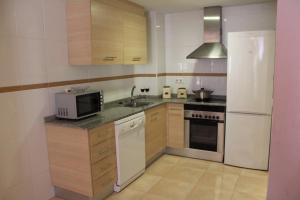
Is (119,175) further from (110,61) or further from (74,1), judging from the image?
(74,1)

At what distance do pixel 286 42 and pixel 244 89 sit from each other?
6.17 feet

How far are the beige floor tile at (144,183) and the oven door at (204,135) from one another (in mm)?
850

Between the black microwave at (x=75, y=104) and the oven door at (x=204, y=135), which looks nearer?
the black microwave at (x=75, y=104)

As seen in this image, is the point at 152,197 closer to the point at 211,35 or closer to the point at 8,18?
the point at 8,18

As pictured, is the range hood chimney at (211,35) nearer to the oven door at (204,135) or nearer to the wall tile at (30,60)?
the oven door at (204,135)

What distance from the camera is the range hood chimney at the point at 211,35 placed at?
11.7ft

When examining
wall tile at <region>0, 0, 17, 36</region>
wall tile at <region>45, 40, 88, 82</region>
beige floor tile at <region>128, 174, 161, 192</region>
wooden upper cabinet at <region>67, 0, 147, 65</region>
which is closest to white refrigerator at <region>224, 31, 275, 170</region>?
beige floor tile at <region>128, 174, 161, 192</region>

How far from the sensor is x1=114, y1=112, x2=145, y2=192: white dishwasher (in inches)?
104

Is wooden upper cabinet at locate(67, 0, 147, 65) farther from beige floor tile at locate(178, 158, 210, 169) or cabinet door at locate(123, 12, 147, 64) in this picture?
beige floor tile at locate(178, 158, 210, 169)

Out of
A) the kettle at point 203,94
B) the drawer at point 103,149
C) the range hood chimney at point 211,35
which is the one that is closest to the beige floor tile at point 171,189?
the drawer at point 103,149

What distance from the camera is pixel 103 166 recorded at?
2477mm

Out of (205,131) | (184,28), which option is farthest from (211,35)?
(205,131)

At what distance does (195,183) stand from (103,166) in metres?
1.17

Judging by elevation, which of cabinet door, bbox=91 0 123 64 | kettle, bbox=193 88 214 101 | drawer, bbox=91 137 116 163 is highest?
cabinet door, bbox=91 0 123 64
